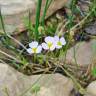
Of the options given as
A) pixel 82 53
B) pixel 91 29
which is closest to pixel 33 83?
pixel 82 53

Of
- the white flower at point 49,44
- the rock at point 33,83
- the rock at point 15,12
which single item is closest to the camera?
the rock at point 33,83

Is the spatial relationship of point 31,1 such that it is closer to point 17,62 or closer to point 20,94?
point 17,62

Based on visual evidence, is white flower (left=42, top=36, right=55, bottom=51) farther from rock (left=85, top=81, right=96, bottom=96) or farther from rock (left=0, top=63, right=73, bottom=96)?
rock (left=85, top=81, right=96, bottom=96)

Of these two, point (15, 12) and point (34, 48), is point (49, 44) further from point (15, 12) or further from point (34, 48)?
point (15, 12)

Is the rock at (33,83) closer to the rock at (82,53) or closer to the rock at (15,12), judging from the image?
the rock at (82,53)

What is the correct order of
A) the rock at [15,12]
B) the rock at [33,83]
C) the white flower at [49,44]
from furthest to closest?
1. the rock at [15,12]
2. the white flower at [49,44]
3. the rock at [33,83]

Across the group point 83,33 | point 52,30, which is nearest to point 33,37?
point 52,30

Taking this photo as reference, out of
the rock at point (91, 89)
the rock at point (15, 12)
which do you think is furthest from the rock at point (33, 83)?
the rock at point (15, 12)
